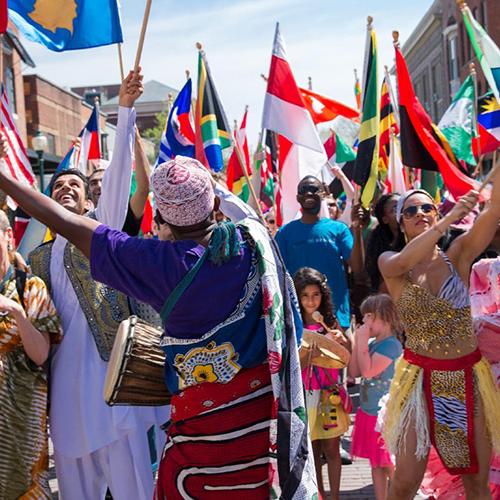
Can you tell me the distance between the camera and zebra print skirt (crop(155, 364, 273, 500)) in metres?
3.38

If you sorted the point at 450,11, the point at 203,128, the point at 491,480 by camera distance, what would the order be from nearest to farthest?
the point at 491,480 < the point at 203,128 < the point at 450,11

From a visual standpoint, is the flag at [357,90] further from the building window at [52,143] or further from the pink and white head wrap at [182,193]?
the building window at [52,143]

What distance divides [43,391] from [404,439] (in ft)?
5.86

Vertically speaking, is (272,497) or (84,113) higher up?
(84,113)

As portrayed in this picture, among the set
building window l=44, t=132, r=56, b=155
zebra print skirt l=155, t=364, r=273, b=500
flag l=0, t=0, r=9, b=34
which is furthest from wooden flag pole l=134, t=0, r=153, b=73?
building window l=44, t=132, r=56, b=155

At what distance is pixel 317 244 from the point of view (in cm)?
Answer: 777

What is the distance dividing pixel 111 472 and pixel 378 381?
1949mm

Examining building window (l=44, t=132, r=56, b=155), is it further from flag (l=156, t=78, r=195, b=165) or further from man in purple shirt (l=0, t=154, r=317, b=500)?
man in purple shirt (l=0, t=154, r=317, b=500)

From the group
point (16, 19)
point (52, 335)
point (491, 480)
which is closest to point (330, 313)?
point (491, 480)

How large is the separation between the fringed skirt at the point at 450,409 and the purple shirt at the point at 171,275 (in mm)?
1666

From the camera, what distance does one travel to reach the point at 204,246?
132 inches

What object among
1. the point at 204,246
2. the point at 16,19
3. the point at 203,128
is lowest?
Answer: the point at 204,246

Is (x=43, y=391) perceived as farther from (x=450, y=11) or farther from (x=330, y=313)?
→ (x=450, y=11)

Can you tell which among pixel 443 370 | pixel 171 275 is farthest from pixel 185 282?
pixel 443 370
